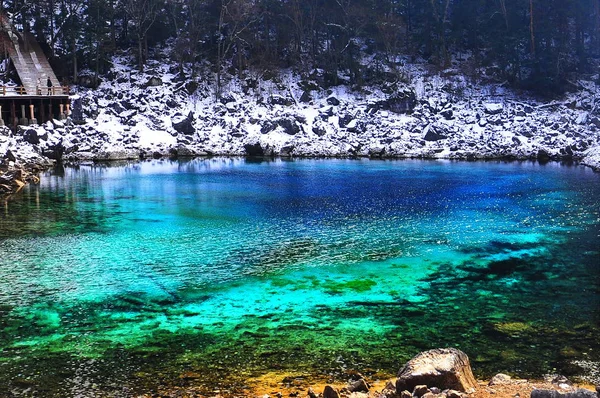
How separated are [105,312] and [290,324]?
4858 mm

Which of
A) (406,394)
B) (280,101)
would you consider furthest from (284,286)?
(280,101)

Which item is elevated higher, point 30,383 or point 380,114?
point 380,114

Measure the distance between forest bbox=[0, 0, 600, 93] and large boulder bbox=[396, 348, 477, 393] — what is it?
5836cm

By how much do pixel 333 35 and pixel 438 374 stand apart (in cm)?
6485

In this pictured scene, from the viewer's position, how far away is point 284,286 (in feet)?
58.7

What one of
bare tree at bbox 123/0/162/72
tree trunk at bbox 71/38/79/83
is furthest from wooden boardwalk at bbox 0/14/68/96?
bare tree at bbox 123/0/162/72

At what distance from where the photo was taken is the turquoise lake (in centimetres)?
1244

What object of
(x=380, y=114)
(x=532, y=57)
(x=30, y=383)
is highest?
(x=532, y=57)

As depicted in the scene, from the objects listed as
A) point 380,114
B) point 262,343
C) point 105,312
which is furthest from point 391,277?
point 380,114

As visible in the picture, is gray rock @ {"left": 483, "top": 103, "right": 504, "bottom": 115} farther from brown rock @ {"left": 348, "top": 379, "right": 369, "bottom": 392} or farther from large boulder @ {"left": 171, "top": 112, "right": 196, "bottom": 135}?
brown rock @ {"left": 348, "top": 379, "right": 369, "bottom": 392}

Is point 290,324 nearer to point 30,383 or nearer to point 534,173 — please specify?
point 30,383

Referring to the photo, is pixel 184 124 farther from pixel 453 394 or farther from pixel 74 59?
pixel 453 394

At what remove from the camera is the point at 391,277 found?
61.9 feet

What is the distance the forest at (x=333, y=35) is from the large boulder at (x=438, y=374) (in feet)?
191
